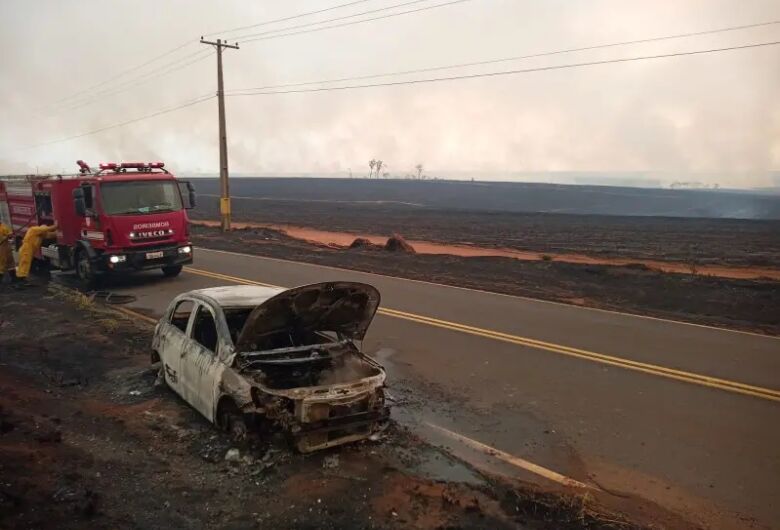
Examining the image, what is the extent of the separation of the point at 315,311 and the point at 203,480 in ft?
6.27

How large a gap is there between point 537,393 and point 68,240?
12.6m

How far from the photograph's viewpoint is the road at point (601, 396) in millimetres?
5125

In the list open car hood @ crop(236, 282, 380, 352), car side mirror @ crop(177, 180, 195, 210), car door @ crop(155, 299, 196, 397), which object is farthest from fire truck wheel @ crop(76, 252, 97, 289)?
open car hood @ crop(236, 282, 380, 352)

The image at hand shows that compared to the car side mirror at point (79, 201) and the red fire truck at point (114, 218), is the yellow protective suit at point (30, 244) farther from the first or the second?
the car side mirror at point (79, 201)

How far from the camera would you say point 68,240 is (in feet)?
47.1

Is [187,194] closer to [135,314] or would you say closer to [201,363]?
[135,314]

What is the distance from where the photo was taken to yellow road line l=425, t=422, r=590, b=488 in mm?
5004

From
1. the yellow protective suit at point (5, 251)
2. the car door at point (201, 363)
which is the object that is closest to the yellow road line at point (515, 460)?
the car door at point (201, 363)

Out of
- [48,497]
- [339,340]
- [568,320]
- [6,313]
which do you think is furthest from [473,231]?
[48,497]

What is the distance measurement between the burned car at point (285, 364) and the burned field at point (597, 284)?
28.1 feet

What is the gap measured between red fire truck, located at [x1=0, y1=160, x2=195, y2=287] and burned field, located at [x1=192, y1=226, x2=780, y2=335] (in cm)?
542

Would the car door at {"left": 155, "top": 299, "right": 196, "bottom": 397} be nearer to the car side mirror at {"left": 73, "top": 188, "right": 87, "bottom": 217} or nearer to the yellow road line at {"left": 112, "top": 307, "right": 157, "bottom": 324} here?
the yellow road line at {"left": 112, "top": 307, "right": 157, "bottom": 324}

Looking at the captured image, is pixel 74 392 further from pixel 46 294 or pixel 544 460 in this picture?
pixel 46 294

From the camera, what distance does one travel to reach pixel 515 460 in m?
5.41
